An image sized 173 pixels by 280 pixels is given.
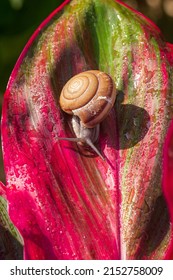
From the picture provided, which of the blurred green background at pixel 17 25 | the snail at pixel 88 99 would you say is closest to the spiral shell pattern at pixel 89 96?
the snail at pixel 88 99

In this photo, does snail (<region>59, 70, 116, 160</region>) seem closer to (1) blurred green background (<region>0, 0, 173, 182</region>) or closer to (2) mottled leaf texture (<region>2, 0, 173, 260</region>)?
(2) mottled leaf texture (<region>2, 0, 173, 260</region>)

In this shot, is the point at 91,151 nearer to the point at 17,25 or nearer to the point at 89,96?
the point at 89,96

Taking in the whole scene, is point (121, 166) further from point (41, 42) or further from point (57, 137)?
point (41, 42)

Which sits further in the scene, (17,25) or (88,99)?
(17,25)

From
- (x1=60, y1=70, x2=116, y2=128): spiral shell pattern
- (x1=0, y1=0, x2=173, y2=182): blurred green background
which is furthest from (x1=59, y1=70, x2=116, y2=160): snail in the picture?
(x1=0, y1=0, x2=173, y2=182): blurred green background

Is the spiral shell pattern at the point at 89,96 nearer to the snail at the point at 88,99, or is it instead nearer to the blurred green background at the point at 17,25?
the snail at the point at 88,99

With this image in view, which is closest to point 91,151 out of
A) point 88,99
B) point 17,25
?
point 88,99

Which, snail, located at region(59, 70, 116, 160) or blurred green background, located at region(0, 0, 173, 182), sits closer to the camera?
snail, located at region(59, 70, 116, 160)
